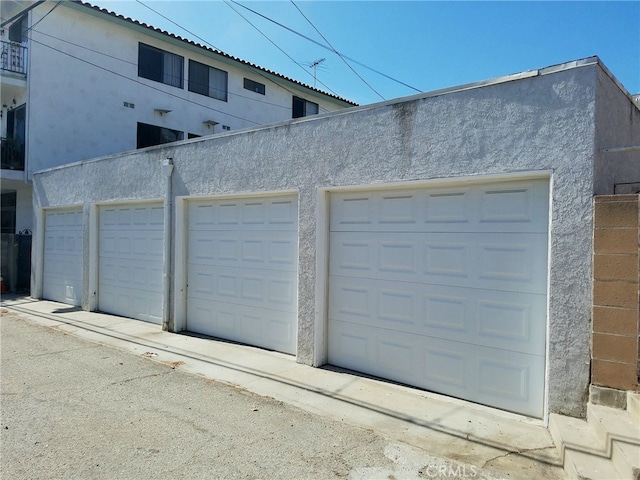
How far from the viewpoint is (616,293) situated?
3805 millimetres

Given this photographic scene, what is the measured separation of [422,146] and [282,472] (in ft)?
12.0

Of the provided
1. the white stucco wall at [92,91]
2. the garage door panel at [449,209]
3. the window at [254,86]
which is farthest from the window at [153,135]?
the garage door panel at [449,209]

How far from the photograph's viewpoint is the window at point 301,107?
1919 centimetres

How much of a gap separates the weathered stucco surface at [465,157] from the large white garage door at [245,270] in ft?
1.27

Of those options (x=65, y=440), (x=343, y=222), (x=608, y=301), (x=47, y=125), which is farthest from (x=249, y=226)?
(x=47, y=125)

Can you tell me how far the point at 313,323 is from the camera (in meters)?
Answer: 5.92

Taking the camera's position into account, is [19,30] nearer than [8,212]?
Yes

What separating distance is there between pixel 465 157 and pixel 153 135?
13194mm

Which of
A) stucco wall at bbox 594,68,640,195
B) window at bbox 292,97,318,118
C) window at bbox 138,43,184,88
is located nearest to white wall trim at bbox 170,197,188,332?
stucco wall at bbox 594,68,640,195

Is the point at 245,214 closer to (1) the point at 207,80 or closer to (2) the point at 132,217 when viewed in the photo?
(2) the point at 132,217

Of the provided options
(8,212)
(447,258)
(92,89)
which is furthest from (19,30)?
(447,258)

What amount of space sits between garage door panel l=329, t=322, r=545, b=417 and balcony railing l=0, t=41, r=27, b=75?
13065 mm

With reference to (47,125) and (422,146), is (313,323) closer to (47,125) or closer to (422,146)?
(422,146)

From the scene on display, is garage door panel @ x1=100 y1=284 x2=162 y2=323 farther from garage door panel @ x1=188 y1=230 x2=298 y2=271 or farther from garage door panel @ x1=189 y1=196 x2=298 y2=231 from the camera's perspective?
garage door panel @ x1=189 y1=196 x2=298 y2=231
